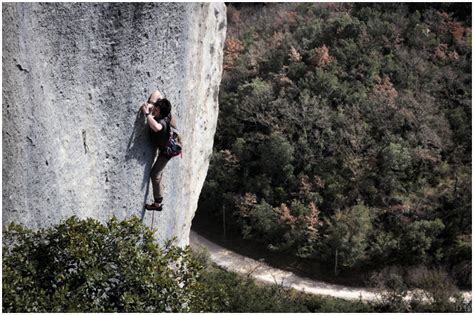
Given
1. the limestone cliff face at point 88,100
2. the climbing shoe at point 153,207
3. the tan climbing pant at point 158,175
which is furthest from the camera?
the climbing shoe at point 153,207

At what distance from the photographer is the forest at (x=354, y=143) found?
1101 inches

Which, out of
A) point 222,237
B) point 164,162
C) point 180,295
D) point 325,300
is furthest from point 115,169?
point 222,237

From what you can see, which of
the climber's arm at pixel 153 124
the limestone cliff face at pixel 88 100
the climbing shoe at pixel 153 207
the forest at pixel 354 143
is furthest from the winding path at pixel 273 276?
the climber's arm at pixel 153 124

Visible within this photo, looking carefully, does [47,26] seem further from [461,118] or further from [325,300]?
[461,118]

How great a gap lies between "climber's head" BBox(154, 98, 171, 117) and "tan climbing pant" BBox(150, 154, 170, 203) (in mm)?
939

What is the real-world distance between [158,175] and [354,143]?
711 inches

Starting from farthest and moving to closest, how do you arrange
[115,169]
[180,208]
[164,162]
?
[180,208]
[164,162]
[115,169]

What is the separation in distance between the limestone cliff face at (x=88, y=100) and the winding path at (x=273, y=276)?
1346 cm

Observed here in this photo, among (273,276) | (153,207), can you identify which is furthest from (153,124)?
(273,276)

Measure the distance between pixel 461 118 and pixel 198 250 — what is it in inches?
538

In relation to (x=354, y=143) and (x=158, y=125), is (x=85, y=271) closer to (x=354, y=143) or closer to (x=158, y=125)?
(x=158, y=125)

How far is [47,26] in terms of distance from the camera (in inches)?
402

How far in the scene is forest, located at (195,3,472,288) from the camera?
28.0 m

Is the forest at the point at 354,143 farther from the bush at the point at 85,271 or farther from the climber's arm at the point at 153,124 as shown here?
the bush at the point at 85,271
